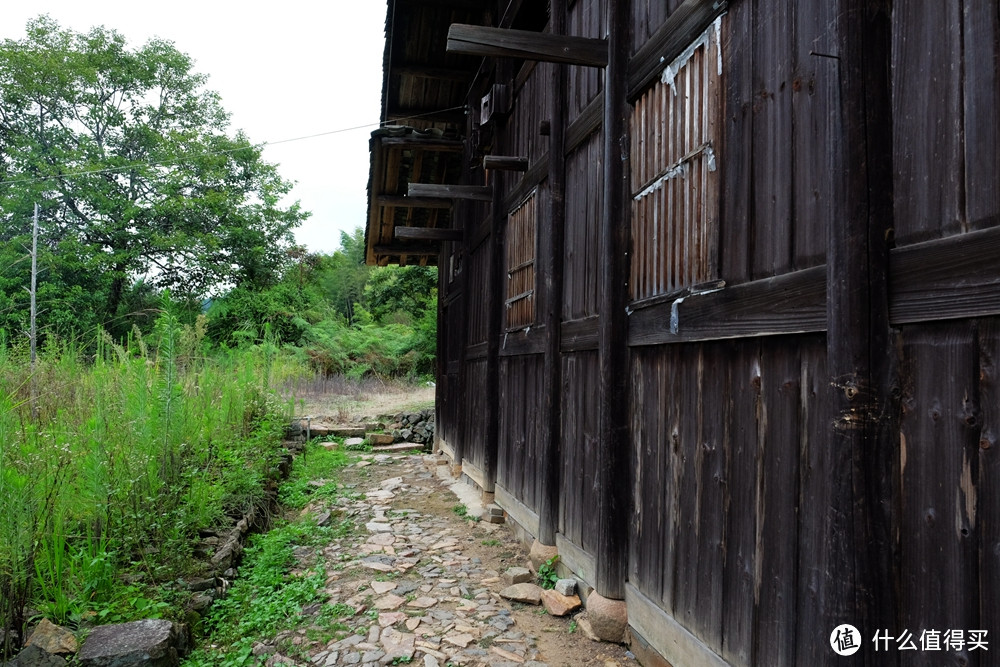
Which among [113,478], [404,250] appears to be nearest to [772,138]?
[113,478]

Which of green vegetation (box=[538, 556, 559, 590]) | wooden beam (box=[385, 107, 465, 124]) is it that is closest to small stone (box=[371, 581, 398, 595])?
green vegetation (box=[538, 556, 559, 590])

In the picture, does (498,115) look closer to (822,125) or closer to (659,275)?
(659,275)

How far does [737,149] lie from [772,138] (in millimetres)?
227

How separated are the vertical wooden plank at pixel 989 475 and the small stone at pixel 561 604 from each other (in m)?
2.76

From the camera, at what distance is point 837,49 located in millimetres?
1944

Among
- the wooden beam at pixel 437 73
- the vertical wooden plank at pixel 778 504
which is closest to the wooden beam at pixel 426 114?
the wooden beam at pixel 437 73

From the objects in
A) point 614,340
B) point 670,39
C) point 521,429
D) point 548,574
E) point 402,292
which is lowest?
point 548,574

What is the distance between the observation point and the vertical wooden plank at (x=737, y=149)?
249 centimetres

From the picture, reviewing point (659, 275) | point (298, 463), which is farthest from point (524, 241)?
point (298, 463)

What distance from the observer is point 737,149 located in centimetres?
256

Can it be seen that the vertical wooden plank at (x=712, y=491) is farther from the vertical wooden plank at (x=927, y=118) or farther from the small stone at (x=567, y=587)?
the small stone at (x=567, y=587)

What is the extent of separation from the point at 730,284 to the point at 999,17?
126cm

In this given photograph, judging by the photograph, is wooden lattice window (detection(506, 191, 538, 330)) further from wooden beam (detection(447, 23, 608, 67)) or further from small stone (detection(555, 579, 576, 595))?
small stone (detection(555, 579, 576, 595))

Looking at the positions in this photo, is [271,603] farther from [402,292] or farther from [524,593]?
[402,292]
